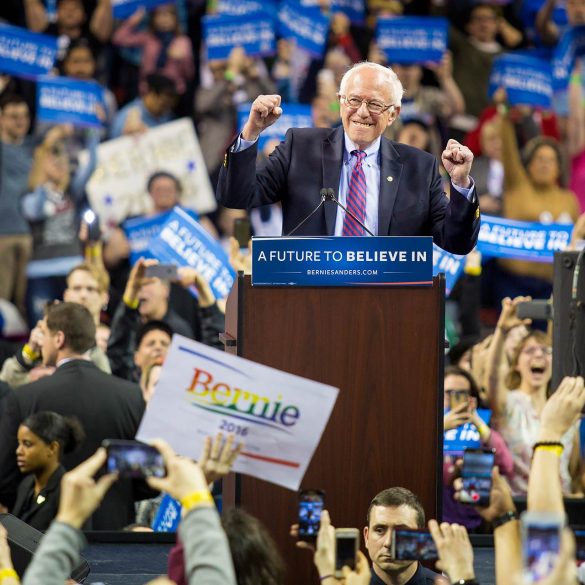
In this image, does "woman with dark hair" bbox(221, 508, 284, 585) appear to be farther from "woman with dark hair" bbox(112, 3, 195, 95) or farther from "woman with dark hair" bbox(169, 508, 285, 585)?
"woman with dark hair" bbox(112, 3, 195, 95)

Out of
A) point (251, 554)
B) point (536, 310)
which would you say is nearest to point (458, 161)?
point (251, 554)

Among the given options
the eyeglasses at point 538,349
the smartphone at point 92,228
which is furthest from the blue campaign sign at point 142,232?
the eyeglasses at point 538,349

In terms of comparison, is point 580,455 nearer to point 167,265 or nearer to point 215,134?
point 167,265

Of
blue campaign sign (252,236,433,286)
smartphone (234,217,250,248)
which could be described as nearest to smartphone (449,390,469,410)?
smartphone (234,217,250,248)

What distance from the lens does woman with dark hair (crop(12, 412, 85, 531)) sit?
6227 millimetres

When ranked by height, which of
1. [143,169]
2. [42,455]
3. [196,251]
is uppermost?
[143,169]

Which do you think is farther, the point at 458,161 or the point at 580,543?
the point at 458,161

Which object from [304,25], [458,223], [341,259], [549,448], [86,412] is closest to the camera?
[549,448]

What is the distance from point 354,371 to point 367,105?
99 centimetres

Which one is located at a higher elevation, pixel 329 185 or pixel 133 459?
pixel 329 185

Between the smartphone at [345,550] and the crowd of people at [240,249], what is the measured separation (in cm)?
3

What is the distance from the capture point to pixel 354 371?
14.5 ft

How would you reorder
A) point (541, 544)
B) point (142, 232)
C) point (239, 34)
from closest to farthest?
1. point (541, 544)
2. point (142, 232)
3. point (239, 34)

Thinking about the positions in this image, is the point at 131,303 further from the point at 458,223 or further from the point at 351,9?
the point at 351,9
